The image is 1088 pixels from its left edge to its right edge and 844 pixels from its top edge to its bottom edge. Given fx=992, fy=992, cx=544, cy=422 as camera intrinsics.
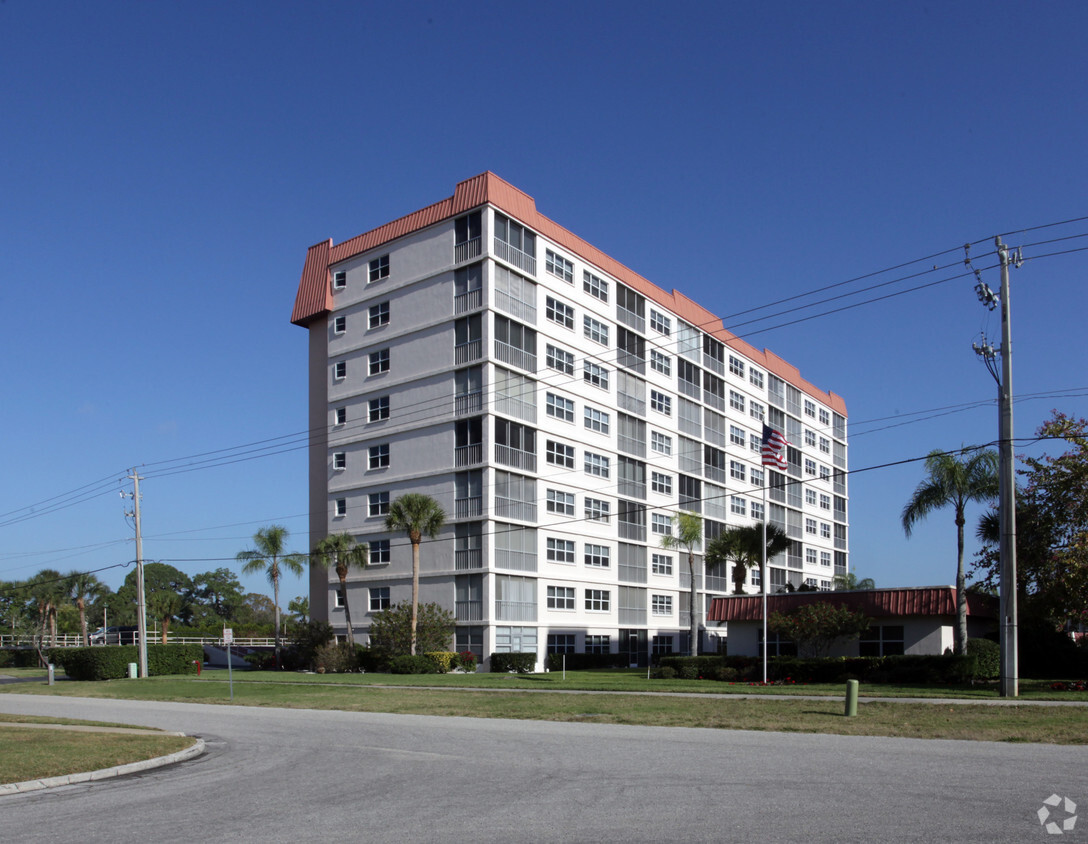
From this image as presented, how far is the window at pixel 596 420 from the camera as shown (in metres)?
61.6

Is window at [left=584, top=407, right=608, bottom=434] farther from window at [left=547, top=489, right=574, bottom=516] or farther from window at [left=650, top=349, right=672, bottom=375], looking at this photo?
window at [left=650, top=349, right=672, bottom=375]

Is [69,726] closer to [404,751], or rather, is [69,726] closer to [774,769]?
[404,751]

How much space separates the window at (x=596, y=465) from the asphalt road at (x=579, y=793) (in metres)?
42.7

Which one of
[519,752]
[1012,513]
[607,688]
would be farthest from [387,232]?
[519,752]

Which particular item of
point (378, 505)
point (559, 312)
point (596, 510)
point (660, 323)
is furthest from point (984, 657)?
point (660, 323)

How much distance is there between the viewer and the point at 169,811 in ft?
35.3

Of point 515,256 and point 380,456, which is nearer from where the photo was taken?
point 515,256

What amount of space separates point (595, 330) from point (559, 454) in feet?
30.6

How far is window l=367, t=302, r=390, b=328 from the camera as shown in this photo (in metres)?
59.3

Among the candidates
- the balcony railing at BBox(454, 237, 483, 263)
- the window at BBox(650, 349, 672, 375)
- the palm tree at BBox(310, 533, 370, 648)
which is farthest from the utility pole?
the window at BBox(650, 349, 672, 375)

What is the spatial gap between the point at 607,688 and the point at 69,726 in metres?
18.9

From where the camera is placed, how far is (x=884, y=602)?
41.1 metres

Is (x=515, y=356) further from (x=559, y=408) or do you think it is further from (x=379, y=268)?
(x=379, y=268)

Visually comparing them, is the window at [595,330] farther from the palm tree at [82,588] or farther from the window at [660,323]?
the palm tree at [82,588]
